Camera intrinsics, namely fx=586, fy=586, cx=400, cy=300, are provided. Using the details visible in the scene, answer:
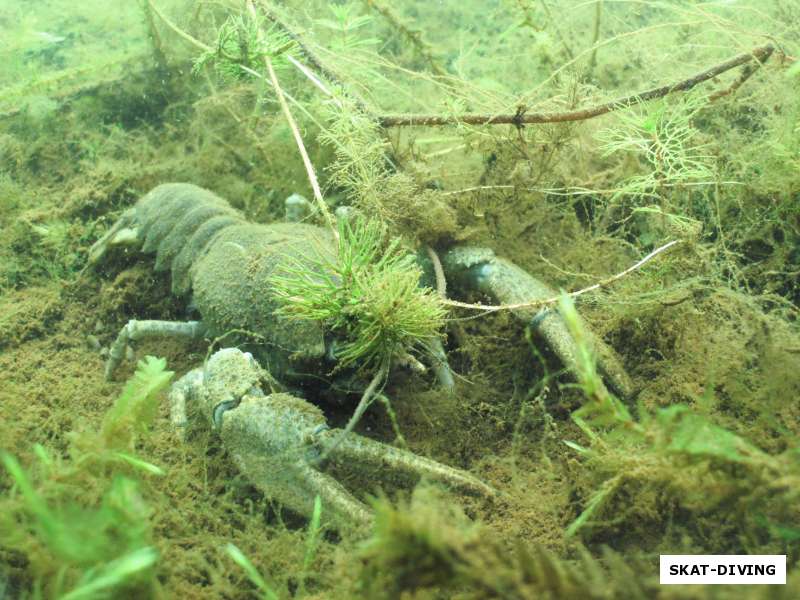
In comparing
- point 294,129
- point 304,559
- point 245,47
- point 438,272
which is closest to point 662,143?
point 438,272

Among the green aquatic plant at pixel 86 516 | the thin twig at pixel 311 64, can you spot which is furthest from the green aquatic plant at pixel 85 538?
the thin twig at pixel 311 64

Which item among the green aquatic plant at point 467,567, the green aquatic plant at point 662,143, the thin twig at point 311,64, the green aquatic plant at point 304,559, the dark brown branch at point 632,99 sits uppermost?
the thin twig at point 311,64

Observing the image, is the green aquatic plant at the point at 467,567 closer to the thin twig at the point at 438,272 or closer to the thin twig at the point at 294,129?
the thin twig at the point at 438,272

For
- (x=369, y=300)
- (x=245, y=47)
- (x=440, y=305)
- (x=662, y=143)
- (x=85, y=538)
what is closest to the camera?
(x=85, y=538)

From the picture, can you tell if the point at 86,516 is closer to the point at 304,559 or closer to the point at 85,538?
the point at 85,538

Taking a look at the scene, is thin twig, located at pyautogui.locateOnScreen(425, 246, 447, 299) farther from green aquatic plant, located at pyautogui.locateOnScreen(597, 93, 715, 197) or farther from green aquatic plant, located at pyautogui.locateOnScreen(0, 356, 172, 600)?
green aquatic plant, located at pyautogui.locateOnScreen(0, 356, 172, 600)

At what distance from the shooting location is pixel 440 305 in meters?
3.04

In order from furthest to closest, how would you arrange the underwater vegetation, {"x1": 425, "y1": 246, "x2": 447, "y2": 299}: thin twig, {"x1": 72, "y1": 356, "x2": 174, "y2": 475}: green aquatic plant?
{"x1": 425, "y1": 246, "x2": 447, "y2": 299}: thin twig → {"x1": 72, "y1": 356, "x2": 174, "y2": 475}: green aquatic plant → the underwater vegetation

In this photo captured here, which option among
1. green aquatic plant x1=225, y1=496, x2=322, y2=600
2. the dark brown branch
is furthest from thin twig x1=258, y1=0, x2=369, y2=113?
green aquatic plant x1=225, y1=496, x2=322, y2=600

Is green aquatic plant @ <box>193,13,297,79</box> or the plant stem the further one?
green aquatic plant @ <box>193,13,297,79</box>

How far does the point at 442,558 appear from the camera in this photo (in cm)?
157

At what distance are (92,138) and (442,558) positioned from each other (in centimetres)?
525

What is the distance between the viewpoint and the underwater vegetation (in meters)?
1.97

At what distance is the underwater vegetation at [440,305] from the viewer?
77.4 inches
